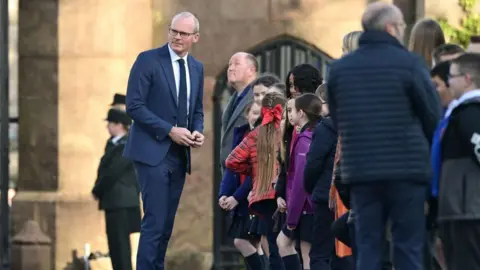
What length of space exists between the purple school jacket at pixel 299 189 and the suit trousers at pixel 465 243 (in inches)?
90.2

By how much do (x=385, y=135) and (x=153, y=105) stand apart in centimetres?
310

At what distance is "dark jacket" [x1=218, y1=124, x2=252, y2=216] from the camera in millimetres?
13781

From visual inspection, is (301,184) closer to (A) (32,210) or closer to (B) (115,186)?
(B) (115,186)

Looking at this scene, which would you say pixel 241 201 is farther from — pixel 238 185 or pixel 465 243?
pixel 465 243

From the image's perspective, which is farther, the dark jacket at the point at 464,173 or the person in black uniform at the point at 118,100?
the person in black uniform at the point at 118,100

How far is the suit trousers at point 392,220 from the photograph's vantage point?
976 centimetres

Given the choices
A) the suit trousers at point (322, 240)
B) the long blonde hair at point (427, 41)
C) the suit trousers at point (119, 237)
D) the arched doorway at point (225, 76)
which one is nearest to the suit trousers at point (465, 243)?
the long blonde hair at point (427, 41)

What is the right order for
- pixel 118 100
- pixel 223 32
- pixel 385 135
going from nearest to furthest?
pixel 385 135, pixel 118 100, pixel 223 32

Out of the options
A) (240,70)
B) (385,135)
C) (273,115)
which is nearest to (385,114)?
(385,135)

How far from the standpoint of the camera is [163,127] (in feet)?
40.1

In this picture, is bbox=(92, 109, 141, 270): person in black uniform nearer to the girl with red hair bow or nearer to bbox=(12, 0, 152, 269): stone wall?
bbox=(12, 0, 152, 269): stone wall

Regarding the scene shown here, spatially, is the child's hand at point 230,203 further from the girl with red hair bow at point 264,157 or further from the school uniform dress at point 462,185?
the school uniform dress at point 462,185

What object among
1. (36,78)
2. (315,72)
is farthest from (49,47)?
(315,72)

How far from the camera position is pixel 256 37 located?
19.5 m
